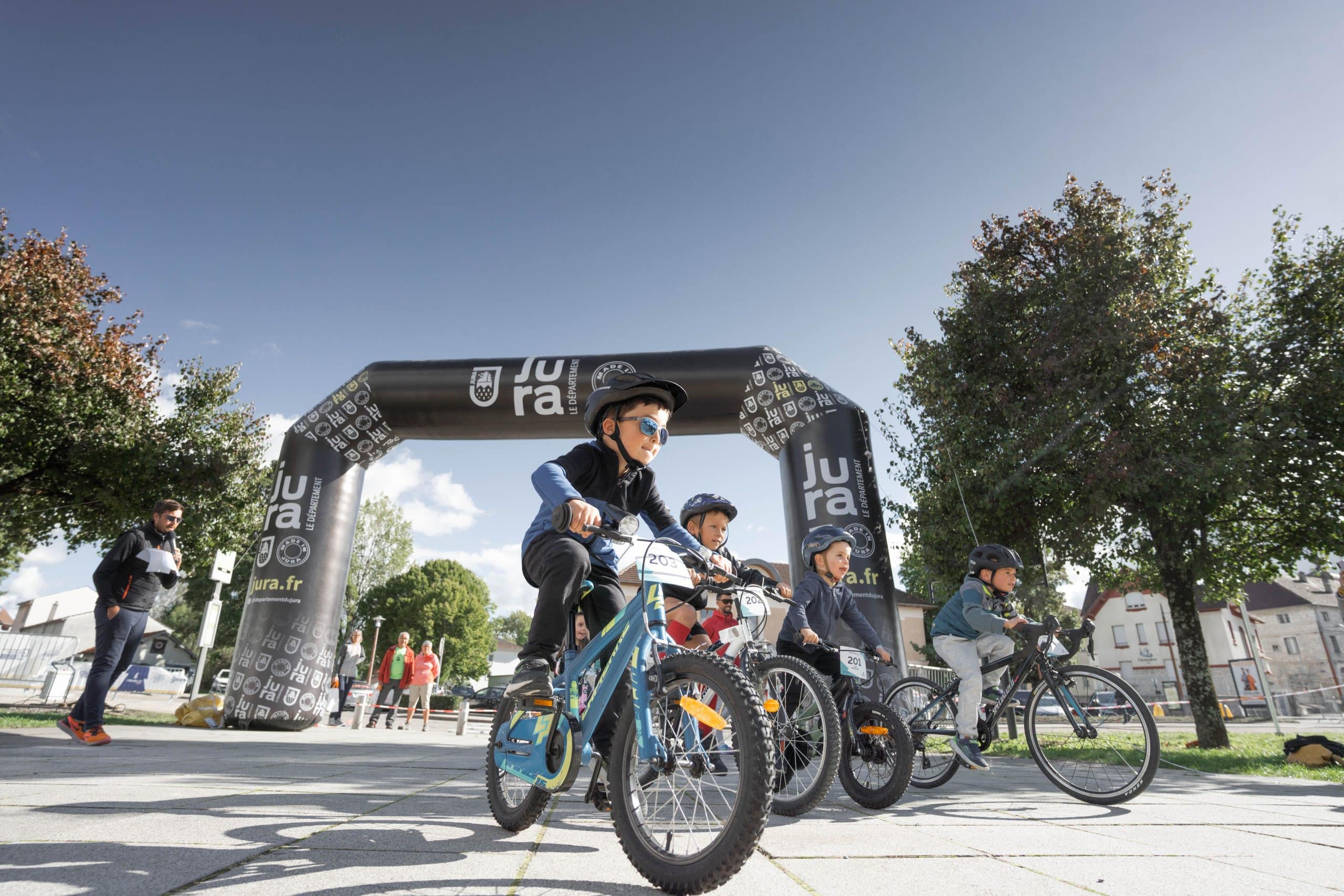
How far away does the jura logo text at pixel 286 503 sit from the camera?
1023 centimetres

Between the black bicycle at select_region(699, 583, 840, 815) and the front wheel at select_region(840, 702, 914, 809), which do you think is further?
the front wheel at select_region(840, 702, 914, 809)

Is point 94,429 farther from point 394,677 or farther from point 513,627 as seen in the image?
point 513,627

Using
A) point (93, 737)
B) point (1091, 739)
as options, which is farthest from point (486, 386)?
point (1091, 739)

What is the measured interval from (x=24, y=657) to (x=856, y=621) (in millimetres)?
35859

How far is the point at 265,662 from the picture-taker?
9.67m

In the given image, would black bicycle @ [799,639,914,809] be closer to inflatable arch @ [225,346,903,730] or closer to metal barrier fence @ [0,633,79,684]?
inflatable arch @ [225,346,903,730]

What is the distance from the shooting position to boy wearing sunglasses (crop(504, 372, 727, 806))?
2.50 meters

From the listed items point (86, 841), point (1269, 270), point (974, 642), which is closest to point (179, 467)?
point (86, 841)

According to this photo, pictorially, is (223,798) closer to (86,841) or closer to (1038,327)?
(86,841)

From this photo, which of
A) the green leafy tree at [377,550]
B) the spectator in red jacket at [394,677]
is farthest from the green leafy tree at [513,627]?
the spectator in red jacket at [394,677]

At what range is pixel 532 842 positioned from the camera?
237 cm

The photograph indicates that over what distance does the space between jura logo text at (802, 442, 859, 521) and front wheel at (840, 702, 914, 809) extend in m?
4.81

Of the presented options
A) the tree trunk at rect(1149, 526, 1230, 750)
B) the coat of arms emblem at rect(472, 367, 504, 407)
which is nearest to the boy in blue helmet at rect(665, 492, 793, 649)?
the coat of arms emblem at rect(472, 367, 504, 407)

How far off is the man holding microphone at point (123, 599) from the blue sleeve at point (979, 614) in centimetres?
611
